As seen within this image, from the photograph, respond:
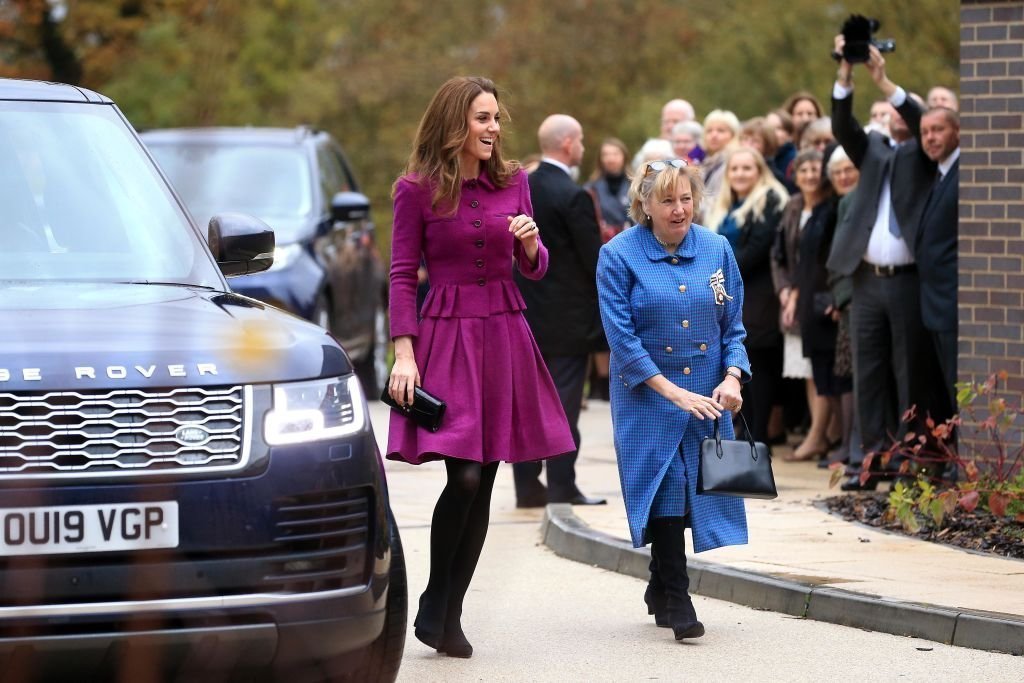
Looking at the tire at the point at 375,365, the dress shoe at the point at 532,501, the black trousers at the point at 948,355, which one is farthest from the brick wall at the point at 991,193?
the tire at the point at 375,365

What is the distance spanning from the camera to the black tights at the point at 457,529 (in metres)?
6.34

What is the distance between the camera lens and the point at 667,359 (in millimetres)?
6844

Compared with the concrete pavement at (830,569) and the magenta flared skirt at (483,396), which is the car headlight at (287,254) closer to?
the concrete pavement at (830,569)

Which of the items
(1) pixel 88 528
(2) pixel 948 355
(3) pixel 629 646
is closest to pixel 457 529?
(3) pixel 629 646

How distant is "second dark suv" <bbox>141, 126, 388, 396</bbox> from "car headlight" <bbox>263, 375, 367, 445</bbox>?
8456 millimetres

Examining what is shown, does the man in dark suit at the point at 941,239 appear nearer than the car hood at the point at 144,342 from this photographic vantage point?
No

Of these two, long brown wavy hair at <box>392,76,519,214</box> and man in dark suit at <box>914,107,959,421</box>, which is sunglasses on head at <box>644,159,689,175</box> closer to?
long brown wavy hair at <box>392,76,519,214</box>

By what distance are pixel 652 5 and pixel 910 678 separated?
120 feet

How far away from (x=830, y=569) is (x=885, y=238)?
331cm

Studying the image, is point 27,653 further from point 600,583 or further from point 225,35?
point 600,583

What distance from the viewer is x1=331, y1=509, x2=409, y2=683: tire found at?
16.3ft

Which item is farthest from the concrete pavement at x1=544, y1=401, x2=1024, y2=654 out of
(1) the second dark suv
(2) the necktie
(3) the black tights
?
(1) the second dark suv

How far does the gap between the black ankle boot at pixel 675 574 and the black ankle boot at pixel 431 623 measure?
0.86m

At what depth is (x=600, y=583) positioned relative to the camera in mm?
8117
